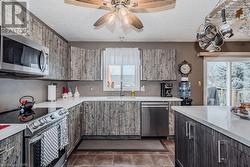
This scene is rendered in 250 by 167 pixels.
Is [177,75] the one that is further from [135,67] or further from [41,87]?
[41,87]

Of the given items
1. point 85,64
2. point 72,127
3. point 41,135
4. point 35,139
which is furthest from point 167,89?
point 35,139

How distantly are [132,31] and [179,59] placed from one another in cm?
175

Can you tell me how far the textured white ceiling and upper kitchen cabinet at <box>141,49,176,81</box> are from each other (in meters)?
0.36

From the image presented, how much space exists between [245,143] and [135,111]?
135 inches

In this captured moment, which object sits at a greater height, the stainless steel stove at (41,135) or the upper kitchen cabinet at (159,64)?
the upper kitchen cabinet at (159,64)

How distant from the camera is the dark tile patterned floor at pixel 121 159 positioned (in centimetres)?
325

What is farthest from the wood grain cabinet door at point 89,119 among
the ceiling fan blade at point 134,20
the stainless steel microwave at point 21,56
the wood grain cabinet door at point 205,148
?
the wood grain cabinet door at point 205,148

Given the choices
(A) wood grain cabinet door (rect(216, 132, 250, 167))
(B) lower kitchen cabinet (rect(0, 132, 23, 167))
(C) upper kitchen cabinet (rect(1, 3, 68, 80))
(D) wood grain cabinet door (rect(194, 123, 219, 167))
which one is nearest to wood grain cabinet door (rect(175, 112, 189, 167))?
(D) wood grain cabinet door (rect(194, 123, 219, 167))

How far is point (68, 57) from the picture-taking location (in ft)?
16.6

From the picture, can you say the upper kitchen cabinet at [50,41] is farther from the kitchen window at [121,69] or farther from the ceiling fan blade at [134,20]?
the ceiling fan blade at [134,20]

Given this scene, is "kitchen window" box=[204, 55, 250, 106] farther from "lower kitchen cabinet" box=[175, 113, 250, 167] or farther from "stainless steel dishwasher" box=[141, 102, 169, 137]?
"lower kitchen cabinet" box=[175, 113, 250, 167]

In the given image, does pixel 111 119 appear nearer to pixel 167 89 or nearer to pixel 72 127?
pixel 72 127

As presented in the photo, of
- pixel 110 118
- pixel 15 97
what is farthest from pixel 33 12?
pixel 110 118

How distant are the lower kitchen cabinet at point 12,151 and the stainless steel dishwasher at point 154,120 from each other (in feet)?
10.5
